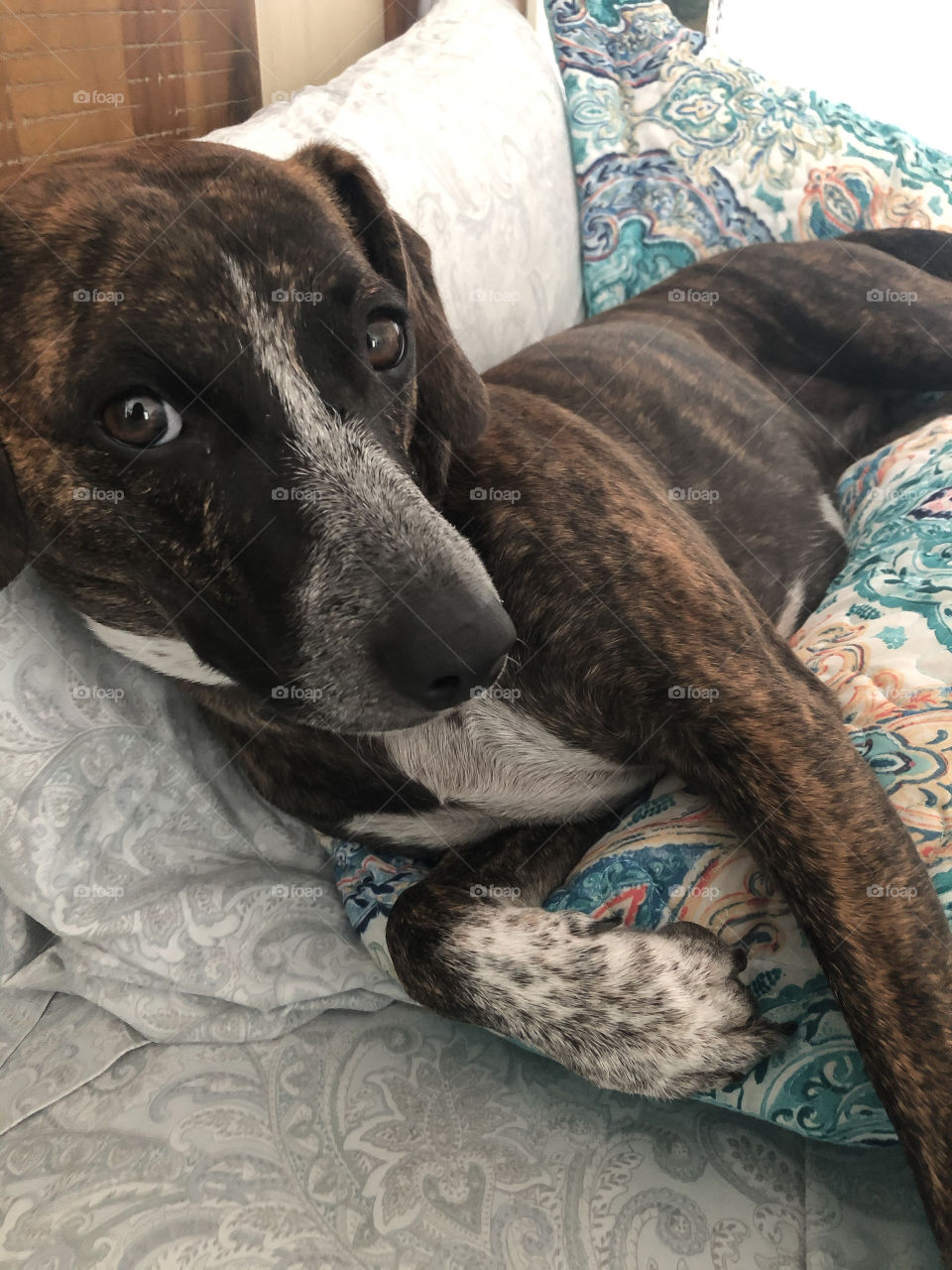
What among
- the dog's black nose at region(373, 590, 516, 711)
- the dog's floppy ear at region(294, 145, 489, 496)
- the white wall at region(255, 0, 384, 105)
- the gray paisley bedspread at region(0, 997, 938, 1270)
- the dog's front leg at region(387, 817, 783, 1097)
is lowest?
the gray paisley bedspread at region(0, 997, 938, 1270)

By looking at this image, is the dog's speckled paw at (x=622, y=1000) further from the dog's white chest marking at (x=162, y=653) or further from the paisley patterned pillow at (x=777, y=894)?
the dog's white chest marking at (x=162, y=653)

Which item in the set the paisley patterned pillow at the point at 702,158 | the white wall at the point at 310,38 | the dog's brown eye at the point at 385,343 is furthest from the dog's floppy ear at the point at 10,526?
the paisley patterned pillow at the point at 702,158

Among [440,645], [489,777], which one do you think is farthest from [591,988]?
[440,645]

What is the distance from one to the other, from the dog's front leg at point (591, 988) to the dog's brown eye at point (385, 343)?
90 cm

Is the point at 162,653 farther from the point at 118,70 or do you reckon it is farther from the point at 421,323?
the point at 118,70

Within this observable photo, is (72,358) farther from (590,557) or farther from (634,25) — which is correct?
(634,25)

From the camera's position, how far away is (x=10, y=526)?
1.62 metres

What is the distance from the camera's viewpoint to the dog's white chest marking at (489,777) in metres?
1.84

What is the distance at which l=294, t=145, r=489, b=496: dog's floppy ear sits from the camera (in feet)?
6.11

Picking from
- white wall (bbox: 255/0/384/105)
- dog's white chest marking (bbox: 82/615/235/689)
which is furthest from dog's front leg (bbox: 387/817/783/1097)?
white wall (bbox: 255/0/384/105)

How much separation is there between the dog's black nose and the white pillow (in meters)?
1.31

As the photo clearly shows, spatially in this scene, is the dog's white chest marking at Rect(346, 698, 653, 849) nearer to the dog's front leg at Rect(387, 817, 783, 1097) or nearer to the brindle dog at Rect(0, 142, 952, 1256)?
the brindle dog at Rect(0, 142, 952, 1256)

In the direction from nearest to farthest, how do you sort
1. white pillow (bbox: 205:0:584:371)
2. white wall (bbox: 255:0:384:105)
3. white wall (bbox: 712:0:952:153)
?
white pillow (bbox: 205:0:584:371)
white wall (bbox: 255:0:384:105)
white wall (bbox: 712:0:952:153)

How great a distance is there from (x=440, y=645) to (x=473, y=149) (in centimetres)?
198
